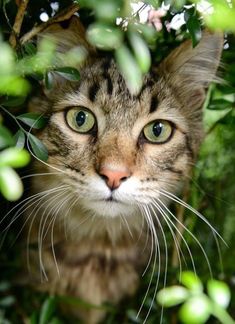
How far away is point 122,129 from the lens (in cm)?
159

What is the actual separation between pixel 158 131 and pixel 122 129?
6.3 inches

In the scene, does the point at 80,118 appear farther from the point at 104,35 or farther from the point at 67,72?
the point at 104,35

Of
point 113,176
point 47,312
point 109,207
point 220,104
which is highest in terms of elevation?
point 220,104

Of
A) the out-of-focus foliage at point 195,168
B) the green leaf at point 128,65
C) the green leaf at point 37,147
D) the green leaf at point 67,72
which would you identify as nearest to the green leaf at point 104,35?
the green leaf at point 128,65

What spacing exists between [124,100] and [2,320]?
0.69 m

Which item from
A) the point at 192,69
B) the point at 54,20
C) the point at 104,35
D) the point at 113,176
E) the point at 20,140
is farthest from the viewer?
the point at 192,69

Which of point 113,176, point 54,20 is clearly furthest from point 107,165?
point 54,20

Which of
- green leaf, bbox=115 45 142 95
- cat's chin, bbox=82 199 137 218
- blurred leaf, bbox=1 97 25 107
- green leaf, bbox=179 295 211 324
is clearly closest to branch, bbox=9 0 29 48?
blurred leaf, bbox=1 97 25 107

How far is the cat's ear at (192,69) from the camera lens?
170 centimetres

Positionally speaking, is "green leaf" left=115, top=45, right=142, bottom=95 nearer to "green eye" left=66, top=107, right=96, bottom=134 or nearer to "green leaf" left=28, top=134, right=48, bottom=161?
"green leaf" left=28, top=134, right=48, bottom=161

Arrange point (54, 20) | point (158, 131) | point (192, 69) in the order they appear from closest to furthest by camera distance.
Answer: point (54, 20), point (158, 131), point (192, 69)

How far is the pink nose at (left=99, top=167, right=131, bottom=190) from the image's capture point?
146 cm

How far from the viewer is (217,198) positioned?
188 centimetres

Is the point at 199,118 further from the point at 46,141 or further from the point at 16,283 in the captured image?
the point at 16,283
